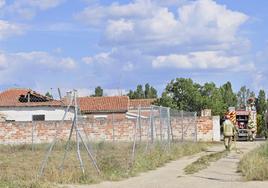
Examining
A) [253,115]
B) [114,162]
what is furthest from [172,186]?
[253,115]

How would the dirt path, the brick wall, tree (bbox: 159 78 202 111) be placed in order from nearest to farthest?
the dirt path
the brick wall
tree (bbox: 159 78 202 111)

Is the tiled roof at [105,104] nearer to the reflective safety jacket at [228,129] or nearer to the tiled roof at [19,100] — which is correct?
the tiled roof at [19,100]

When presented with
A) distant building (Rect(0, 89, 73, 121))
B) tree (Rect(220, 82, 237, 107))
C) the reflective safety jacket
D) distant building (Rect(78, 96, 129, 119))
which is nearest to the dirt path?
the reflective safety jacket

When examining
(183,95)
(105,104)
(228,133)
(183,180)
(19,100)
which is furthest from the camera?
(183,95)

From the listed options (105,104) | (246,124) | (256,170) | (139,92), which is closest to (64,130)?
(246,124)

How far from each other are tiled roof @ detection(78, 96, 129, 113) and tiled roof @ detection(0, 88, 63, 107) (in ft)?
17.2

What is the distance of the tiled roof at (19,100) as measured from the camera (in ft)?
171

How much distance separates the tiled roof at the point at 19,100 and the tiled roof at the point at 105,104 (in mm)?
5236

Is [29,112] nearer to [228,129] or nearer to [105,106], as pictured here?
[105,106]

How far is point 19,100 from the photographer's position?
56.1 metres

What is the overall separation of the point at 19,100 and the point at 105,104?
31.6ft

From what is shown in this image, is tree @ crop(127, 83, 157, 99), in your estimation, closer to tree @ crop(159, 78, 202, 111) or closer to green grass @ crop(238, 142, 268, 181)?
tree @ crop(159, 78, 202, 111)

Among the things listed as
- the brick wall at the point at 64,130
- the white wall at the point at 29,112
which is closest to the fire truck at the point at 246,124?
the brick wall at the point at 64,130

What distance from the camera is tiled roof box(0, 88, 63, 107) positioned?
171 ft
